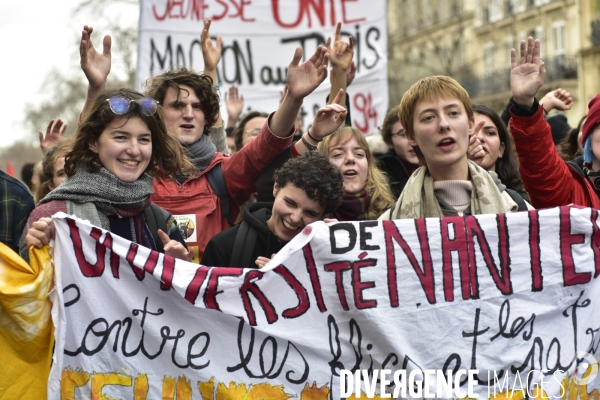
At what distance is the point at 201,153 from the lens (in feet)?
15.0

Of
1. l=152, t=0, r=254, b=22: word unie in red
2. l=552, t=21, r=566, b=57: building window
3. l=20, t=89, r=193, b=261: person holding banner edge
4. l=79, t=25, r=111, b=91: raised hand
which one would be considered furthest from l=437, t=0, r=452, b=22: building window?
l=20, t=89, r=193, b=261: person holding banner edge

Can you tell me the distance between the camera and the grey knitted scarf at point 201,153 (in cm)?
453

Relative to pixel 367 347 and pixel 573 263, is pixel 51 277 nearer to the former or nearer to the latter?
pixel 367 347

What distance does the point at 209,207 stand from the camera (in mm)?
4398

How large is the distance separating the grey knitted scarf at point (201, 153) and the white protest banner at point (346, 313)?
1.06m

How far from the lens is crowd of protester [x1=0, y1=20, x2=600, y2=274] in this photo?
12.4 feet

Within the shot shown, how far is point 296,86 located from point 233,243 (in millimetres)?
815

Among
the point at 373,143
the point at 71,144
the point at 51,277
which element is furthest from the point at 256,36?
the point at 51,277

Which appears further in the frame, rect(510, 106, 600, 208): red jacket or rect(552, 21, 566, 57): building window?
rect(552, 21, 566, 57): building window

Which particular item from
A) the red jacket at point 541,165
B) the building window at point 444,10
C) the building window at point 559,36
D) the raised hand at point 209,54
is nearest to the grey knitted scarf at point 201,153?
the raised hand at point 209,54

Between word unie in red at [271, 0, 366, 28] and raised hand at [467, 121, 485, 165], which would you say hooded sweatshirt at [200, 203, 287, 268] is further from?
word unie in red at [271, 0, 366, 28]

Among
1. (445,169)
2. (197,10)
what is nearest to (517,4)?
(197,10)

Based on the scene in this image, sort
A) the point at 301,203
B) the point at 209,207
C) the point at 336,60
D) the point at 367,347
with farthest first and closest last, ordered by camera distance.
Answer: the point at 336,60
the point at 209,207
the point at 301,203
the point at 367,347

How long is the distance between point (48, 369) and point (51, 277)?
36 centimetres
